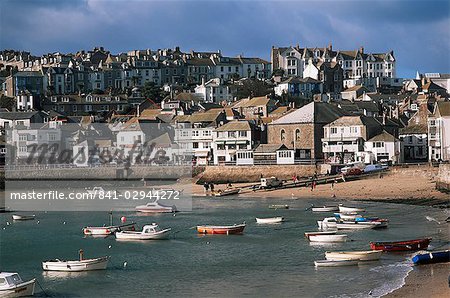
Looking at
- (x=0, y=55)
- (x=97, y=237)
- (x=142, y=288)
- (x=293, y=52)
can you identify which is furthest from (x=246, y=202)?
(x=0, y=55)

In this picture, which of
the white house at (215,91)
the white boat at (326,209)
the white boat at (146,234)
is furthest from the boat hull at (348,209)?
the white house at (215,91)

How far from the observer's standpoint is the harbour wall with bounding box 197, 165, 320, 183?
74062mm

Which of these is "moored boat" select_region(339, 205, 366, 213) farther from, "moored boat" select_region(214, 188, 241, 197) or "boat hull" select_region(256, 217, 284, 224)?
"moored boat" select_region(214, 188, 241, 197)

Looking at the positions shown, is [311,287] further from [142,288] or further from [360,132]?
[360,132]

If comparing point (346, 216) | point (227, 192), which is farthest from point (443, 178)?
point (227, 192)

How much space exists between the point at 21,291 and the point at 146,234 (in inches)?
553

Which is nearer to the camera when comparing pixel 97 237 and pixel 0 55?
pixel 97 237

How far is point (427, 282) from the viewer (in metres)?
28.6

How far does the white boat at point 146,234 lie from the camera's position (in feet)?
137

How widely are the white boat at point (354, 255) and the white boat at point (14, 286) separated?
12086 millimetres

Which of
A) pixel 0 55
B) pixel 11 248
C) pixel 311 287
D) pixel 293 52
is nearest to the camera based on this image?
Answer: pixel 311 287

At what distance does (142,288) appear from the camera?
29.8 metres

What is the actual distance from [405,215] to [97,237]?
1855 centimetres

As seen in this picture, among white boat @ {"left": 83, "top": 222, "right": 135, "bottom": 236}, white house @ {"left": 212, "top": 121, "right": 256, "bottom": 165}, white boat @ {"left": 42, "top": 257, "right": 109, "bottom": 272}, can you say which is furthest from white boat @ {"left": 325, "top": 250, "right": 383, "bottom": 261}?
white house @ {"left": 212, "top": 121, "right": 256, "bottom": 165}
